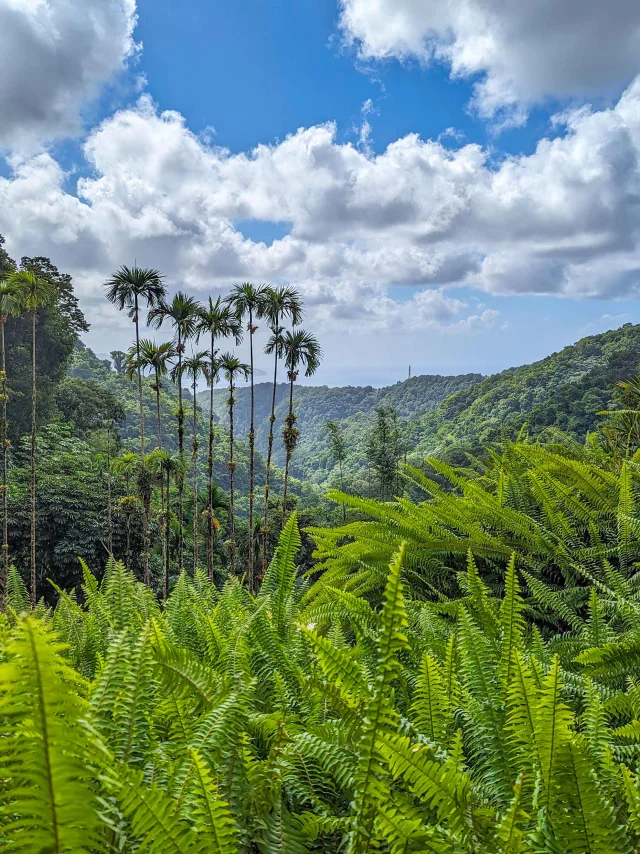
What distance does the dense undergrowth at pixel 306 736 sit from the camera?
47 centimetres

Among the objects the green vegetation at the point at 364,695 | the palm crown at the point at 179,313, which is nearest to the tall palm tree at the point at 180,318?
the palm crown at the point at 179,313

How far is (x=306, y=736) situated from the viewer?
2.71 feet

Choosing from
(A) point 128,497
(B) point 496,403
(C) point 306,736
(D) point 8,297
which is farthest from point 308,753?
(B) point 496,403

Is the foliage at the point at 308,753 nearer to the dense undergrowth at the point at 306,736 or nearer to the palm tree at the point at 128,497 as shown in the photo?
the dense undergrowth at the point at 306,736

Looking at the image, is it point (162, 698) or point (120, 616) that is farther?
point (120, 616)

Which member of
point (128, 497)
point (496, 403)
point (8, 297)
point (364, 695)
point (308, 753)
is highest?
point (8, 297)

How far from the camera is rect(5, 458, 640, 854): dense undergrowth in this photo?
0.47m

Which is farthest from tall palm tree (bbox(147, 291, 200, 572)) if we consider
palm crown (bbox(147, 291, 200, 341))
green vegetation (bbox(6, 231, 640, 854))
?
green vegetation (bbox(6, 231, 640, 854))

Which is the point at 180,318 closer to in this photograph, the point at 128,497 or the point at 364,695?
the point at 128,497

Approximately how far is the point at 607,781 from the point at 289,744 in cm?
48

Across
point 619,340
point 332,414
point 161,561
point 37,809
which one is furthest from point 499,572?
point 332,414

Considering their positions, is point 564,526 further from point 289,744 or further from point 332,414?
point 332,414

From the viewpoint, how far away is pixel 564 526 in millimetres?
2611

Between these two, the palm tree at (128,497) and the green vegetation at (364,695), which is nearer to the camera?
the green vegetation at (364,695)
